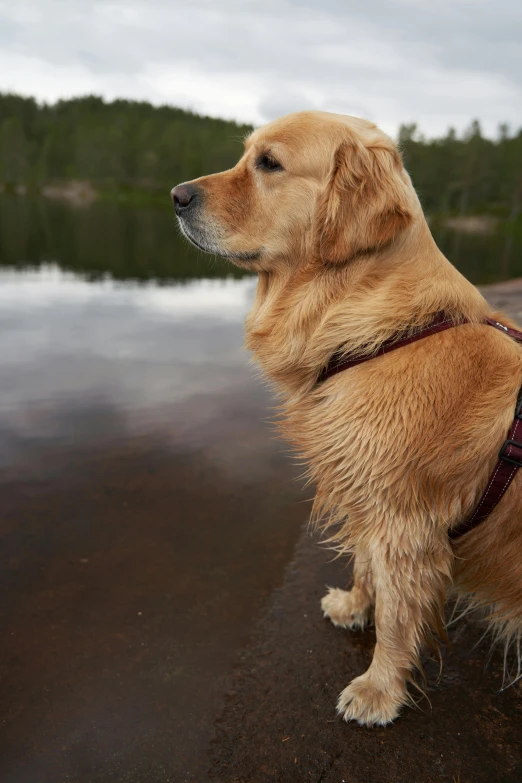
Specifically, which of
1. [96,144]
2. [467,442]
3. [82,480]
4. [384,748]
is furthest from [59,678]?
[96,144]

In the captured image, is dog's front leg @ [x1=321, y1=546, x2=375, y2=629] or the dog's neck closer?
the dog's neck

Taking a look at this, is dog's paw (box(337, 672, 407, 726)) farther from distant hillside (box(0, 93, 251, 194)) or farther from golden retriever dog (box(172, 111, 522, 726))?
distant hillside (box(0, 93, 251, 194))

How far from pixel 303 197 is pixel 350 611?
241cm

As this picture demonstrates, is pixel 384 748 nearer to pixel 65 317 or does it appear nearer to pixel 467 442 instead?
pixel 467 442

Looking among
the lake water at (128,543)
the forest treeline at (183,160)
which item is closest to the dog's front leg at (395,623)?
the lake water at (128,543)

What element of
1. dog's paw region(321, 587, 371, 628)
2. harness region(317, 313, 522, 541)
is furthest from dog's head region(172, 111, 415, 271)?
dog's paw region(321, 587, 371, 628)

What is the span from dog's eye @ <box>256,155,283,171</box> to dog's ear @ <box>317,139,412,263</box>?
350mm

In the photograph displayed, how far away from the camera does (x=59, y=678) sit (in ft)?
8.80

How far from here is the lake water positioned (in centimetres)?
246

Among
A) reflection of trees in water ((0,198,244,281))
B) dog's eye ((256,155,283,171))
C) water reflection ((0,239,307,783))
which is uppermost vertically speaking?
dog's eye ((256,155,283,171))

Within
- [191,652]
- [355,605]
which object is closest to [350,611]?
[355,605]

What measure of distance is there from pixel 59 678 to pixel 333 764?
145cm

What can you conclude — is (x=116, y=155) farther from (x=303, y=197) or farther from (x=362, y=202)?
(x=362, y=202)

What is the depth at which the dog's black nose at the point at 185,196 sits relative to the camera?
9.33 ft
